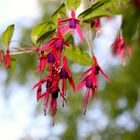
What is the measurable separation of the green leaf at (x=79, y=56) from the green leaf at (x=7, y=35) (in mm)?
168

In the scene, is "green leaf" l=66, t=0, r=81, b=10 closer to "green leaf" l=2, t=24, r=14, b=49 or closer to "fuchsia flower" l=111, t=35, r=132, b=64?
"green leaf" l=2, t=24, r=14, b=49

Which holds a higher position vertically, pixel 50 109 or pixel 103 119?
pixel 50 109

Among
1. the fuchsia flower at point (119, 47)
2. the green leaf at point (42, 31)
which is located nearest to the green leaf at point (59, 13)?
the green leaf at point (42, 31)

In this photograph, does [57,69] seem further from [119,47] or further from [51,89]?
[119,47]

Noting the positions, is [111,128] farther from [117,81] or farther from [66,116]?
[66,116]

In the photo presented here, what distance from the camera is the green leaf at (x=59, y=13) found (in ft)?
3.19

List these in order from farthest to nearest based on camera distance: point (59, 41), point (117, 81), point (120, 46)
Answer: point (117, 81)
point (120, 46)
point (59, 41)

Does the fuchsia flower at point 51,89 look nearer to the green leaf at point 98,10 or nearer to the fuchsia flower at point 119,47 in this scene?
the green leaf at point 98,10

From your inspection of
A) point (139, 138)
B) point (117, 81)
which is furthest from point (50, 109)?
point (117, 81)

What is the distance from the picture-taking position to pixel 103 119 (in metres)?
6.24

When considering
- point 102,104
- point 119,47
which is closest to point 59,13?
point 119,47

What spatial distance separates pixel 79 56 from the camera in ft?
3.29

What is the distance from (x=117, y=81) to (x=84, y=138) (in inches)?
41.2

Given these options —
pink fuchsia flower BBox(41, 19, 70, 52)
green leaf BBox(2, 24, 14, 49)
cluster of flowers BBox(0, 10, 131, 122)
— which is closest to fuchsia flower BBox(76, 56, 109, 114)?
cluster of flowers BBox(0, 10, 131, 122)
